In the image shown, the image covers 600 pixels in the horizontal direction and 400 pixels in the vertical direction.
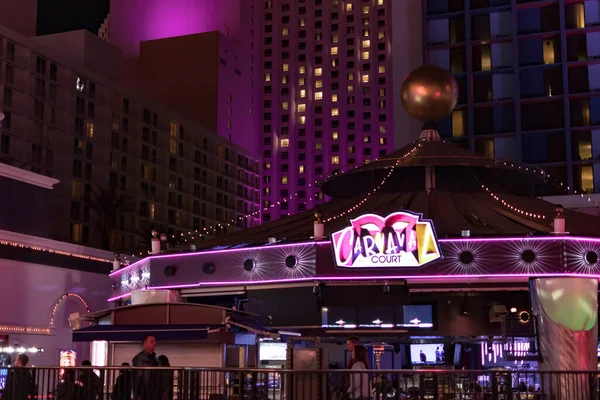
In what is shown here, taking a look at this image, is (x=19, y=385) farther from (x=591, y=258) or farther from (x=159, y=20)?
(x=159, y=20)

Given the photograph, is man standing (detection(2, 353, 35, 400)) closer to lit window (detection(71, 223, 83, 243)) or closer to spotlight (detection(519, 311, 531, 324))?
spotlight (detection(519, 311, 531, 324))

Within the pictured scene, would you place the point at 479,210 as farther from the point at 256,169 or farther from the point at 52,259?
the point at 256,169

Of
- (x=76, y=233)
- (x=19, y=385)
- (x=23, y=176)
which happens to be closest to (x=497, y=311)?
(x=19, y=385)

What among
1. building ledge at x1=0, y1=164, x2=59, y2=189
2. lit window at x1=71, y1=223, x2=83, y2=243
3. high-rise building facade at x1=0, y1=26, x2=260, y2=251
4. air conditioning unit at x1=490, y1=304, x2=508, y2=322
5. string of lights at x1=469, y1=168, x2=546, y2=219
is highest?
high-rise building facade at x1=0, y1=26, x2=260, y2=251

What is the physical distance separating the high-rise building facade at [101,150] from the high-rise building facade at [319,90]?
3856cm

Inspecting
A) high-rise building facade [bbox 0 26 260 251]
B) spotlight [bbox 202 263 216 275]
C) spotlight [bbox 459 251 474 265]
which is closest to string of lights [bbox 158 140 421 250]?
high-rise building facade [bbox 0 26 260 251]

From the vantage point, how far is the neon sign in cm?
2617

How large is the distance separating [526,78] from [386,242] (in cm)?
4790

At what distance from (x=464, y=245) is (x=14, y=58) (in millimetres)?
68467

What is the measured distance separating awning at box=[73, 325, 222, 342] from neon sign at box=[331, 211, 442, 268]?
15.8 feet

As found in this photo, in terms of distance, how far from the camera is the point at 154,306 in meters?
26.3

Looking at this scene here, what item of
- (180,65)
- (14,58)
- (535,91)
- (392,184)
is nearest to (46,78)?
Result: (14,58)

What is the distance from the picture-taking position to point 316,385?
15984 millimetres

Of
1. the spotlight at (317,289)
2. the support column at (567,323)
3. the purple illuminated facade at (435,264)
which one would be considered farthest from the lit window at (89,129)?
the support column at (567,323)
